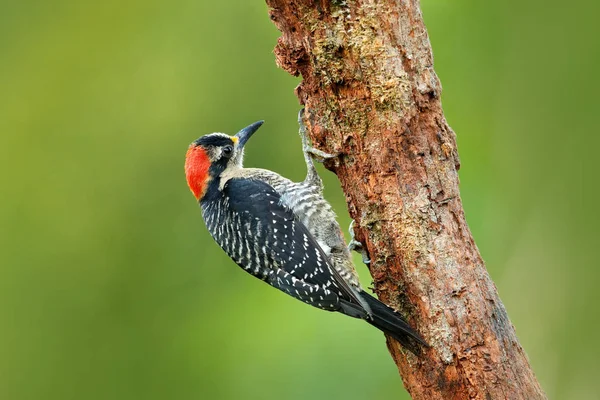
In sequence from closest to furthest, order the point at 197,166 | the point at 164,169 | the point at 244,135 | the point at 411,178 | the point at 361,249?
1. the point at 411,178
2. the point at 361,249
3. the point at 197,166
4. the point at 244,135
5. the point at 164,169

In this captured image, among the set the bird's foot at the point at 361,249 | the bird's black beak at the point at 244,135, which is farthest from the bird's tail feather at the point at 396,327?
the bird's black beak at the point at 244,135

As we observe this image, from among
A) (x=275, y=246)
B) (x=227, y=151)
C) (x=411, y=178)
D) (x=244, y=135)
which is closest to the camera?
(x=411, y=178)

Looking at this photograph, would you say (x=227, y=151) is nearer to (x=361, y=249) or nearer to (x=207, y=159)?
(x=207, y=159)

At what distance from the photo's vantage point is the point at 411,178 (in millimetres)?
3172

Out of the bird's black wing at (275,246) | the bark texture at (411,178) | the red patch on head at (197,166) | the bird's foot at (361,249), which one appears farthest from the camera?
the red patch on head at (197,166)

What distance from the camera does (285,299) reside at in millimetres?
6094

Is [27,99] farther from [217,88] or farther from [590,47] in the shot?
[590,47]

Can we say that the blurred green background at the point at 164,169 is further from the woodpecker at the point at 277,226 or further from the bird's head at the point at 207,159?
the woodpecker at the point at 277,226

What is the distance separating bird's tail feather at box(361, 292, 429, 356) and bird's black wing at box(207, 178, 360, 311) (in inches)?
13.0

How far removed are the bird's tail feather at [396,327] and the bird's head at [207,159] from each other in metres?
1.76

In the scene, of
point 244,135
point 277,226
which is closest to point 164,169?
point 244,135

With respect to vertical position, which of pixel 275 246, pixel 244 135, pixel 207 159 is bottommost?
pixel 275 246

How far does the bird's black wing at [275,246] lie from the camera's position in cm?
380

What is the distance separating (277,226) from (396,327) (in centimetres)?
117
